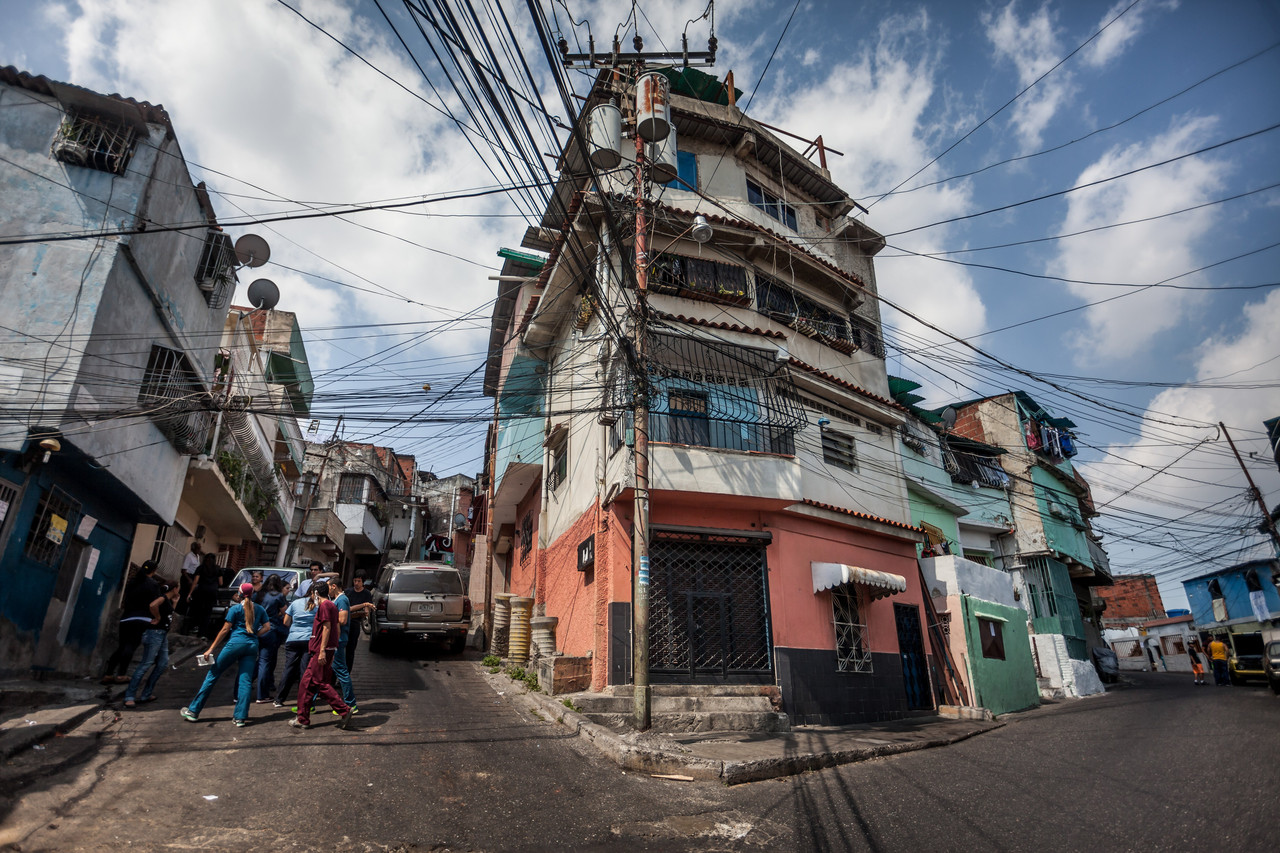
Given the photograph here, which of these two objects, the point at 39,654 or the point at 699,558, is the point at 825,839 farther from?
the point at 39,654

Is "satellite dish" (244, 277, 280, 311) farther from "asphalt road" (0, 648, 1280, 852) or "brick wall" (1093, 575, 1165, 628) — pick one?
"brick wall" (1093, 575, 1165, 628)

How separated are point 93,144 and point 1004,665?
20283 millimetres

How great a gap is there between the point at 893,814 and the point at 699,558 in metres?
5.82

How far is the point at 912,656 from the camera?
45.2 ft

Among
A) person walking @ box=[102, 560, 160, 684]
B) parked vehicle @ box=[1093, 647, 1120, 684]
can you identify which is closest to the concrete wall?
parked vehicle @ box=[1093, 647, 1120, 684]

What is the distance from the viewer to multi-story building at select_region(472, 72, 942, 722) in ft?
35.4

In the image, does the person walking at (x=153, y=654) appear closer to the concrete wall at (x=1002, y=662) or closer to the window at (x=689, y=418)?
the window at (x=689, y=418)

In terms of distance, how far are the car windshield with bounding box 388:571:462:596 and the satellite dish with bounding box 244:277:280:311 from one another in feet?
23.8

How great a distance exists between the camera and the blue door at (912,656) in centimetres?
1342

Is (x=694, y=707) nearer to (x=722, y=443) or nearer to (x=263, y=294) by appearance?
(x=722, y=443)

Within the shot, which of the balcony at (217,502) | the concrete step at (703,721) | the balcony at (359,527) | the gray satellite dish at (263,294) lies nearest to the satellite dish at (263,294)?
the gray satellite dish at (263,294)

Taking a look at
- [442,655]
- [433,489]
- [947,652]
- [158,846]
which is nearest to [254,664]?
[158,846]

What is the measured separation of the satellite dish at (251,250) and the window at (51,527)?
6.23m

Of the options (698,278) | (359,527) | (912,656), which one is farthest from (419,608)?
(359,527)
